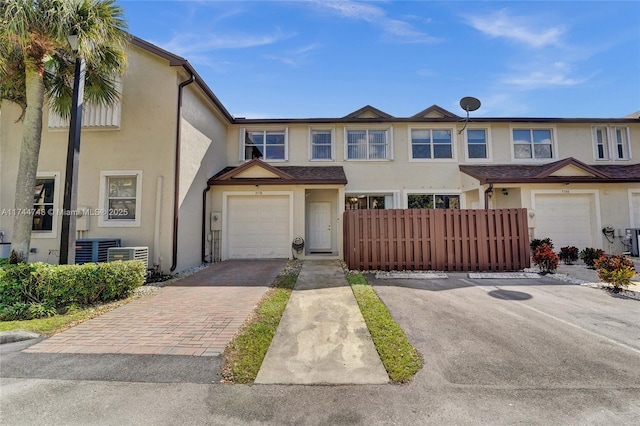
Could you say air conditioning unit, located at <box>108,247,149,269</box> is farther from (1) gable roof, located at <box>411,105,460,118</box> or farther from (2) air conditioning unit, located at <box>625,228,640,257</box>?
(2) air conditioning unit, located at <box>625,228,640,257</box>

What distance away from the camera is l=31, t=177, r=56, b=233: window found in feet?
31.0

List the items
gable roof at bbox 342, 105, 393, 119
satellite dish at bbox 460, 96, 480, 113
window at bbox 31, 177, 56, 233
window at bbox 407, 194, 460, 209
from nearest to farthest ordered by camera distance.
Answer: window at bbox 31, 177, 56, 233 → satellite dish at bbox 460, 96, 480, 113 → window at bbox 407, 194, 460, 209 → gable roof at bbox 342, 105, 393, 119

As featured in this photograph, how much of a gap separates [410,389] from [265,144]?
12590mm

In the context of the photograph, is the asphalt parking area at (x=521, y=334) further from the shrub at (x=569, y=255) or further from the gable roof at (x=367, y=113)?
the gable roof at (x=367, y=113)

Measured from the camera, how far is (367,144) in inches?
537

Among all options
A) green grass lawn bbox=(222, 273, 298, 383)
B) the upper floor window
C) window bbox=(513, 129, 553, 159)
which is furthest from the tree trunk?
the upper floor window

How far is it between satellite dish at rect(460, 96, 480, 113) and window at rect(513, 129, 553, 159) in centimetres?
290

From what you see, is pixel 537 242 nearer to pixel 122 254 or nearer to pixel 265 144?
pixel 265 144

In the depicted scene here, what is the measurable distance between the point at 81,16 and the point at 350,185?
33.6 feet

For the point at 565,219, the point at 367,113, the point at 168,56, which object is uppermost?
the point at 367,113

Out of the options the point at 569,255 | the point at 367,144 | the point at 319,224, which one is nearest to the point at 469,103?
the point at 367,144

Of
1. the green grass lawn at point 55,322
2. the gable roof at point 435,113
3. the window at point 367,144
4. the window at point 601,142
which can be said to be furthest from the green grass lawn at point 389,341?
the window at point 601,142

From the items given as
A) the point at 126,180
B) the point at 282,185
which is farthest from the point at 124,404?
the point at 282,185

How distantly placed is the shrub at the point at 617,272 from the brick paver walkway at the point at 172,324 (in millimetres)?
8380
